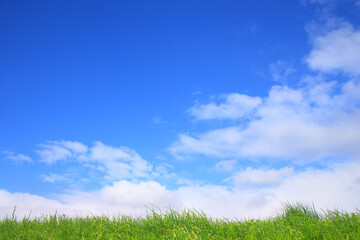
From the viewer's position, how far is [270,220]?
9.16m

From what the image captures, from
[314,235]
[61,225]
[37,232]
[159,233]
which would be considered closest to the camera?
[314,235]

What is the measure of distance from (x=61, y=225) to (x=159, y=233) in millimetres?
3278

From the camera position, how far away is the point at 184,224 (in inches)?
342

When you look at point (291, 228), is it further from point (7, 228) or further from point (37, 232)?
point (7, 228)

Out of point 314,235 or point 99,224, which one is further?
point 99,224

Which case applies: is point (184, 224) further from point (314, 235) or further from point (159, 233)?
point (314, 235)

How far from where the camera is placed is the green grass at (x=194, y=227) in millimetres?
7582

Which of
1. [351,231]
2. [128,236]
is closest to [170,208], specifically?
[128,236]

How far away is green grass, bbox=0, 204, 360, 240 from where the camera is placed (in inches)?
299

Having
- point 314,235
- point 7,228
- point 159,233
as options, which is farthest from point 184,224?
point 7,228

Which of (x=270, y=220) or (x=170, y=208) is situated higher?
(x=170, y=208)


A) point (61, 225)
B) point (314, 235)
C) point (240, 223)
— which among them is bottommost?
point (314, 235)

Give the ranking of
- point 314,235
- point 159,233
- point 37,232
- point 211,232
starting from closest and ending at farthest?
point 314,235 → point 211,232 → point 159,233 → point 37,232

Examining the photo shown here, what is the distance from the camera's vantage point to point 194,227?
830 centimetres
